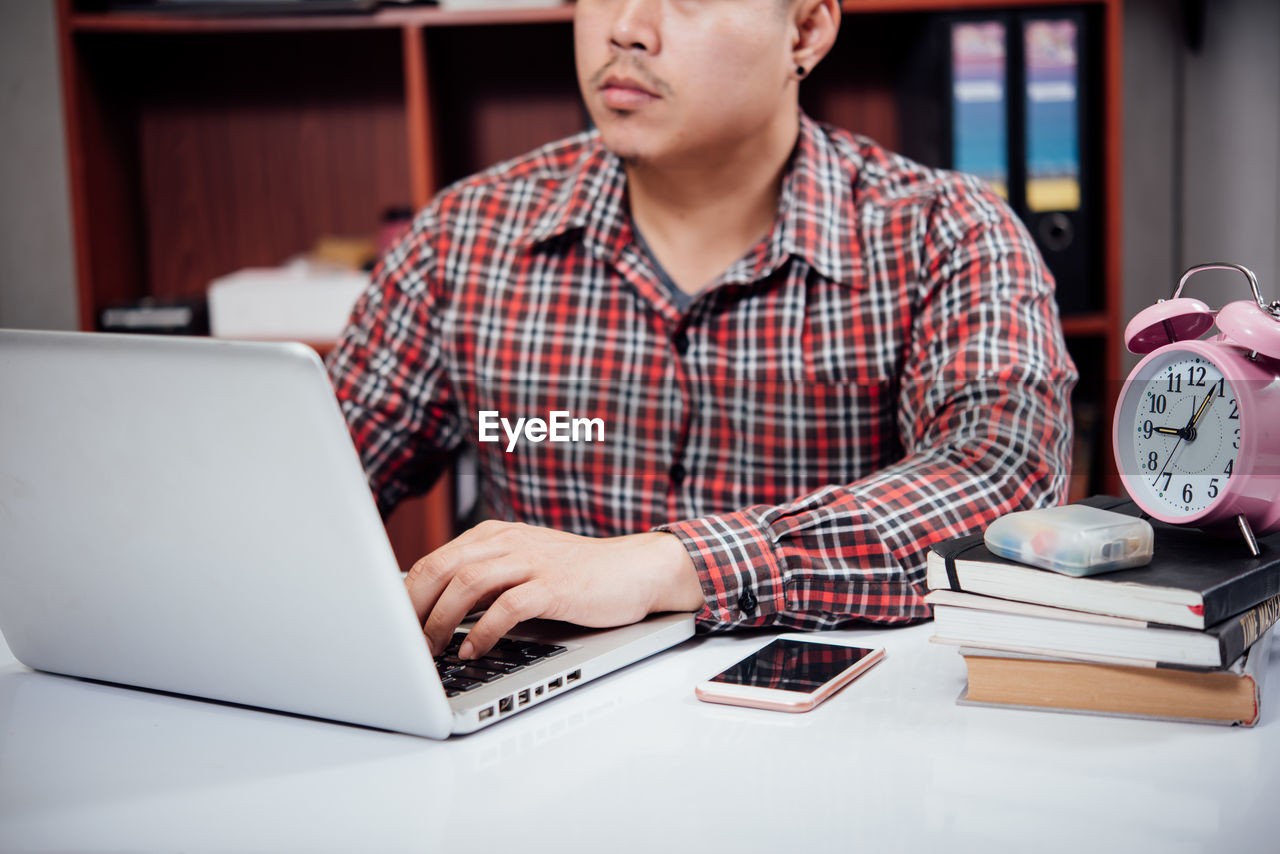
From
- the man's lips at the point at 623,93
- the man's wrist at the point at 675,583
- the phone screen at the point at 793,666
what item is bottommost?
the phone screen at the point at 793,666

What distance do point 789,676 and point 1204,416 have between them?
0.29 m

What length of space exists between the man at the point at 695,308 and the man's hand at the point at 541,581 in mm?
276

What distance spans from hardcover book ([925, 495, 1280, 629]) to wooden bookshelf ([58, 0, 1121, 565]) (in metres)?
1.27

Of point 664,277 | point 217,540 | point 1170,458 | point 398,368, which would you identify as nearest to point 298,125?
point 398,368

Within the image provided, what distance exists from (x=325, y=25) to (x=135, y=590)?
1409 mm

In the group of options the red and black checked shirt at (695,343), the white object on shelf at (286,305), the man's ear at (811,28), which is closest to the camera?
the red and black checked shirt at (695,343)

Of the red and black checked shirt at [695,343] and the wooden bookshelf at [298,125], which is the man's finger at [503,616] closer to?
the red and black checked shirt at [695,343]

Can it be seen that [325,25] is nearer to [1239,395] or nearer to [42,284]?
[42,284]

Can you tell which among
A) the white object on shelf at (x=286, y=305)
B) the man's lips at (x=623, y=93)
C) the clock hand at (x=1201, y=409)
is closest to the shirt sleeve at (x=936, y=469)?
the clock hand at (x=1201, y=409)

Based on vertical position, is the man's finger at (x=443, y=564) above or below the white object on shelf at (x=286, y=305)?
below

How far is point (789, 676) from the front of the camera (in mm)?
705

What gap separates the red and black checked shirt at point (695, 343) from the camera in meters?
1.17

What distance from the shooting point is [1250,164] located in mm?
1854

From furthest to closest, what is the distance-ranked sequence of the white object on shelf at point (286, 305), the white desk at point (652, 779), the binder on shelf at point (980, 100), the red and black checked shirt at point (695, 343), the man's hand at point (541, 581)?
the white object on shelf at point (286, 305)
the binder on shelf at point (980, 100)
the red and black checked shirt at point (695, 343)
the man's hand at point (541, 581)
the white desk at point (652, 779)
